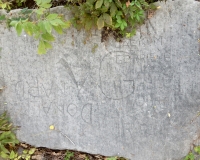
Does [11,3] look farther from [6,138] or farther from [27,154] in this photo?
[27,154]

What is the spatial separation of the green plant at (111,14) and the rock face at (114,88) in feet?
0.43

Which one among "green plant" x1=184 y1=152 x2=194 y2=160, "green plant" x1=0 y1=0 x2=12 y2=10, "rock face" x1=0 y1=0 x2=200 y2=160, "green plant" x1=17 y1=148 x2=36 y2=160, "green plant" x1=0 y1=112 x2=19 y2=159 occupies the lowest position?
"green plant" x1=17 y1=148 x2=36 y2=160

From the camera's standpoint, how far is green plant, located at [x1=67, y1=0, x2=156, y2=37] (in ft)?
6.82

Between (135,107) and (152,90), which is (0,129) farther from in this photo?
(152,90)

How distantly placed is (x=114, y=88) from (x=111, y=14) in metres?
0.79

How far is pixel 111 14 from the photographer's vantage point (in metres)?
2.09

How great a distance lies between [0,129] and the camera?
273 cm

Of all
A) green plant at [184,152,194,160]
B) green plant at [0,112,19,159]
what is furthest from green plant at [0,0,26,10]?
green plant at [184,152,194,160]

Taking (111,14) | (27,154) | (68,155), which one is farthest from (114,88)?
(27,154)

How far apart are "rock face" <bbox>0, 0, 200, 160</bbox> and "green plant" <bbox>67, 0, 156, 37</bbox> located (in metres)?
0.13

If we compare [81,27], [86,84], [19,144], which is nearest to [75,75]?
[86,84]

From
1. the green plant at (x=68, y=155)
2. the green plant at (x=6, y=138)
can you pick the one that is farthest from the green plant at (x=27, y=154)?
the green plant at (x=68, y=155)

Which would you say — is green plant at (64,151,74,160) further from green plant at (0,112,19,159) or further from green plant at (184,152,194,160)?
green plant at (184,152,194,160)

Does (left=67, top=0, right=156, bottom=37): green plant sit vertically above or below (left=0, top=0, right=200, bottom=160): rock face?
above
